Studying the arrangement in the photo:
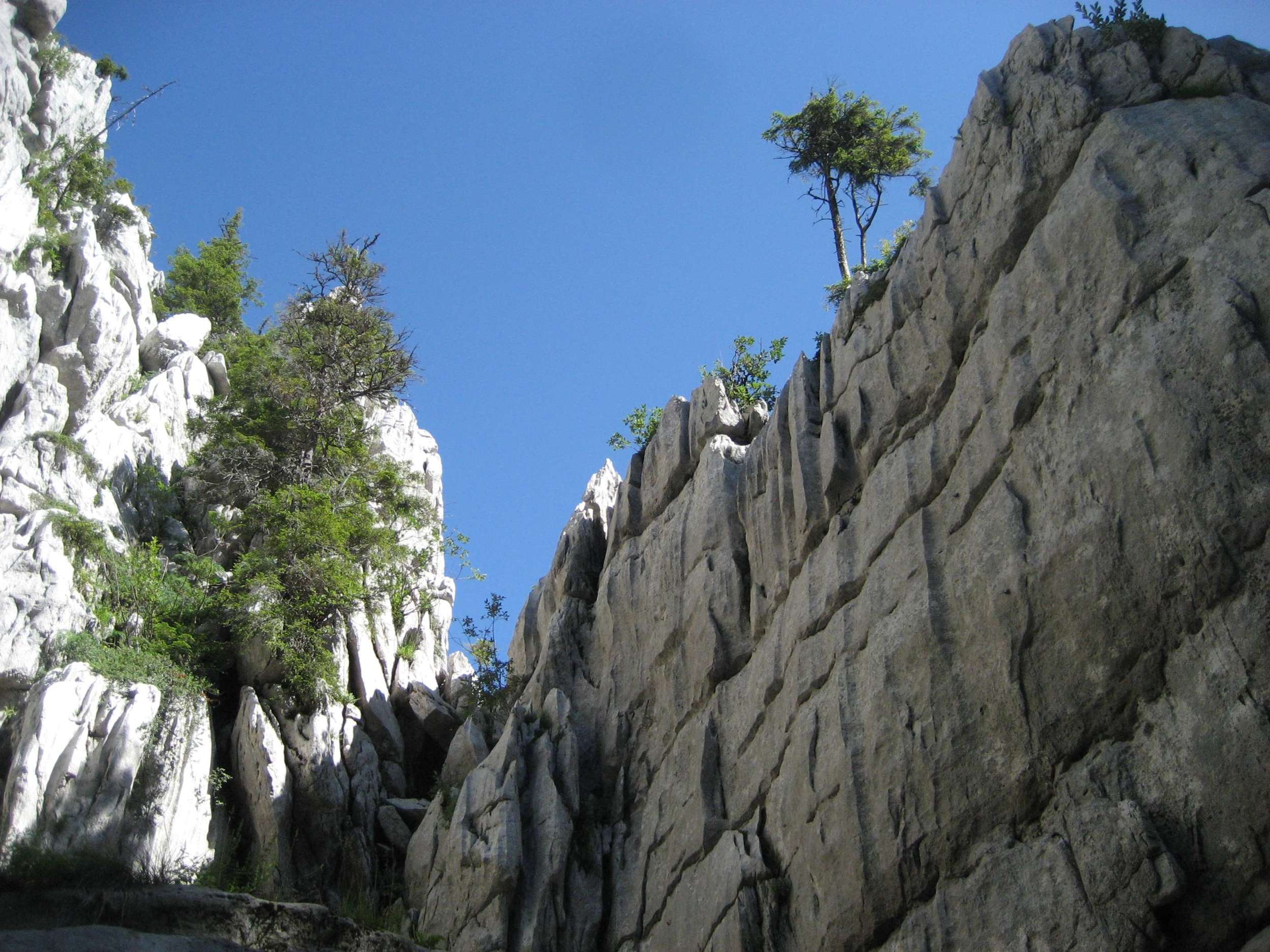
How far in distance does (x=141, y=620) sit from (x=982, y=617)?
2057 cm

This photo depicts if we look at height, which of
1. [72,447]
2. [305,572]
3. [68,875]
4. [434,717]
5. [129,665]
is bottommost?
[68,875]

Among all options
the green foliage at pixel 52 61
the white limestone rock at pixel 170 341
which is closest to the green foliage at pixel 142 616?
the white limestone rock at pixel 170 341

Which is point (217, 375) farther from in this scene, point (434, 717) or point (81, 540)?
point (434, 717)

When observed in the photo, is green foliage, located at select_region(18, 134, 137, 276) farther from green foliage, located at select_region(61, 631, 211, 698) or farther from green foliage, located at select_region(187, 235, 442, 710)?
green foliage, located at select_region(61, 631, 211, 698)

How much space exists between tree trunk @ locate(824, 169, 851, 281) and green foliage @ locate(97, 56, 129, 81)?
28731 millimetres

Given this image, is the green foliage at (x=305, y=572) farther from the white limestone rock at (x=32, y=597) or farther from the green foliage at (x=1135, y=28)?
the green foliage at (x=1135, y=28)

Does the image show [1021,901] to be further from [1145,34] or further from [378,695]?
[378,695]

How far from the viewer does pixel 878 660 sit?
58.2ft

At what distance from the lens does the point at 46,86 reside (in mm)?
40969

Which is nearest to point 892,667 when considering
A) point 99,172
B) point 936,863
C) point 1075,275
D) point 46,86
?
point 936,863

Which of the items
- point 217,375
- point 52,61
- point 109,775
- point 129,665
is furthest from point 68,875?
point 52,61

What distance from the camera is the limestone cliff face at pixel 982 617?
1374cm

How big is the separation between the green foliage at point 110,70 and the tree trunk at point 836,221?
1131 inches

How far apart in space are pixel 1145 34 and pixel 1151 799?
13221 millimetres
